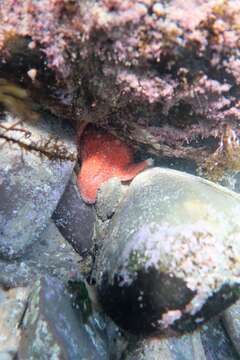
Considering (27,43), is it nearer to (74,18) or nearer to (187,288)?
(74,18)

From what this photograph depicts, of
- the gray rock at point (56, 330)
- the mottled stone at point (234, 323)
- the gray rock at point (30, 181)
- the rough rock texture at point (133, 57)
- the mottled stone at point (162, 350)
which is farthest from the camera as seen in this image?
the mottled stone at point (234, 323)

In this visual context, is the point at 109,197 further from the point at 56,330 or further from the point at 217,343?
A: the point at 217,343

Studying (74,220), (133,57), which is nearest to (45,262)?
(74,220)

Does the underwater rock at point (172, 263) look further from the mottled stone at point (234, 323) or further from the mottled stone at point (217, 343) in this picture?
the mottled stone at point (217, 343)

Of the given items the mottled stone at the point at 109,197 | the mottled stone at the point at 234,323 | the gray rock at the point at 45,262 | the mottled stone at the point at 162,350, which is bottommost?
the mottled stone at the point at 234,323

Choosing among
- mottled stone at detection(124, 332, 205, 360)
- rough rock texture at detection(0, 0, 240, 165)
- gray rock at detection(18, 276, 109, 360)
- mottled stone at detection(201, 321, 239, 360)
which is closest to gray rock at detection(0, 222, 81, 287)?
gray rock at detection(18, 276, 109, 360)

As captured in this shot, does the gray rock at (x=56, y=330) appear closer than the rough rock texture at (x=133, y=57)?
No

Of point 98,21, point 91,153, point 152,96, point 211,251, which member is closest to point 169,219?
point 211,251

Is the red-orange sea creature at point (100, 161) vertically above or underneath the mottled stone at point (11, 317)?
above

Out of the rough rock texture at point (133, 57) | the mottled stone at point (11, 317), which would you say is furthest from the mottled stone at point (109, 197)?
the mottled stone at point (11, 317)
